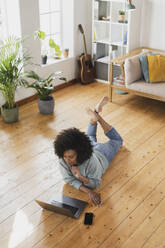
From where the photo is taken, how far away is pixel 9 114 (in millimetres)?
4297

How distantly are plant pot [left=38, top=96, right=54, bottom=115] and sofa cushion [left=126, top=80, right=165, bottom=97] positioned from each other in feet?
3.76

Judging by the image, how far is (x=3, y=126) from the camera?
4.29 metres

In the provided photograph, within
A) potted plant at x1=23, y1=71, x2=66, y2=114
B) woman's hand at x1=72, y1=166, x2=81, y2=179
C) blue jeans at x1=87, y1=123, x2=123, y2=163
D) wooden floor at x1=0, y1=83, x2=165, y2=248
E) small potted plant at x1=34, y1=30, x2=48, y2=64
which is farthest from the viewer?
small potted plant at x1=34, y1=30, x2=48, y2=64

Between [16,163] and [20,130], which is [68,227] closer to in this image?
[16,163]

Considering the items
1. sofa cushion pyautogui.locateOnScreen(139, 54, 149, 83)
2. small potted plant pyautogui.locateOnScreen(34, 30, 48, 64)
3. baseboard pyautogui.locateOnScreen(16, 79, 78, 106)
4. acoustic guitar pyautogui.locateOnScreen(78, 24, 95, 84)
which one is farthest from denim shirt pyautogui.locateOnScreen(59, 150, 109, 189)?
acoustic guitar pyautogui.locateOnScreen(78, 24, 95, 84)

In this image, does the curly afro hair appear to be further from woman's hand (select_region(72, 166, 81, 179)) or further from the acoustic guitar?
the acoustic guitar

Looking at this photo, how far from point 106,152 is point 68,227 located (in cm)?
97

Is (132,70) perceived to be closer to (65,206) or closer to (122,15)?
(122,15)

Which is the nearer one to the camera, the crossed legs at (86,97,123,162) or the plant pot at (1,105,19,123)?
the crossed legs at (86,97,123,162)

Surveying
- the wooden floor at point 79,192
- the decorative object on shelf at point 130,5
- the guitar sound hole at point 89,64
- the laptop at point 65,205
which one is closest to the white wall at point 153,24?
the decorative object on shelf at point 130,5

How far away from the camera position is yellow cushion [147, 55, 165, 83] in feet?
15.2

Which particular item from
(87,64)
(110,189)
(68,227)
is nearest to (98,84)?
(87,64)

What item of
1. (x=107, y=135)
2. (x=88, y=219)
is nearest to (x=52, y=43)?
(x=107, y=135)

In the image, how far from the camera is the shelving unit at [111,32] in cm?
521
